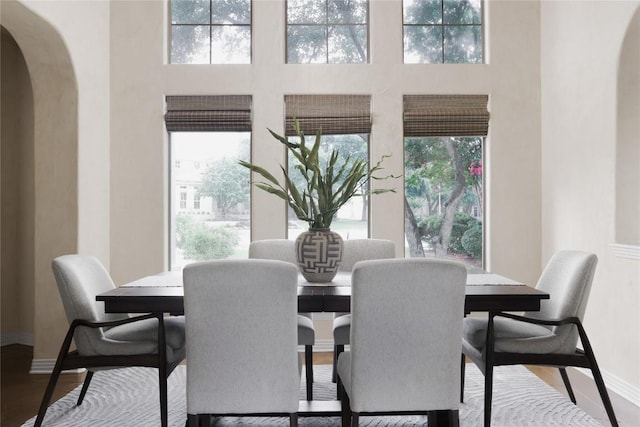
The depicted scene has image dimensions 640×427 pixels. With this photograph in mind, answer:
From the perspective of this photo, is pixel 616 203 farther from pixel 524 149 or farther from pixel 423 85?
pixel 423 85

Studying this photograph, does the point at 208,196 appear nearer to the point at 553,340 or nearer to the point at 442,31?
the point at 442,31

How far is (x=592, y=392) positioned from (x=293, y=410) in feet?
7.27

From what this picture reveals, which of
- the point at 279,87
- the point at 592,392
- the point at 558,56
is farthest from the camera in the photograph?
the point at 279,87

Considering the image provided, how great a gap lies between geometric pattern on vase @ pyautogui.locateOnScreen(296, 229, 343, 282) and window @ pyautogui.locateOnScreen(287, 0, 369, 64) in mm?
2331

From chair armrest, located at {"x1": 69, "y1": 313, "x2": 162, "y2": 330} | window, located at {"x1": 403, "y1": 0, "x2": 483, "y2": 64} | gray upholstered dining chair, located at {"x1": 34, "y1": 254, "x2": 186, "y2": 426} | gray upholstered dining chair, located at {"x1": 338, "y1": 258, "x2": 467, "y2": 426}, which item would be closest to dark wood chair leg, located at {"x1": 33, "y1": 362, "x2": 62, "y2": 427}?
gray upholstered dining chair, located at {"x1": 34, "y1": 254, "x2": 186, "y2": 426}

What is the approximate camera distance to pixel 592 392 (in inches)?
132

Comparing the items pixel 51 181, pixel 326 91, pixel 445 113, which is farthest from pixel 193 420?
pixel 445 113

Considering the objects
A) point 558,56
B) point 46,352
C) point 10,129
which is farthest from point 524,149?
point 10,129

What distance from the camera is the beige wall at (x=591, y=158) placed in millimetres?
3350

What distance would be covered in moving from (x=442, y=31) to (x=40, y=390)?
4.17 m

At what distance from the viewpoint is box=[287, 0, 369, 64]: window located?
462cm

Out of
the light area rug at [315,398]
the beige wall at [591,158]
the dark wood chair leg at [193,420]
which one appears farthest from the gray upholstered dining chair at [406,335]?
the beige wall at [591,158]

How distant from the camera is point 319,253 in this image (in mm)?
2740

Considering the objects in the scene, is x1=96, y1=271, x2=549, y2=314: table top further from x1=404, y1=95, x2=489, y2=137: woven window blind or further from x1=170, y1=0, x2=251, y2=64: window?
x1=170, y1=0, x2=251, y2=64: window
